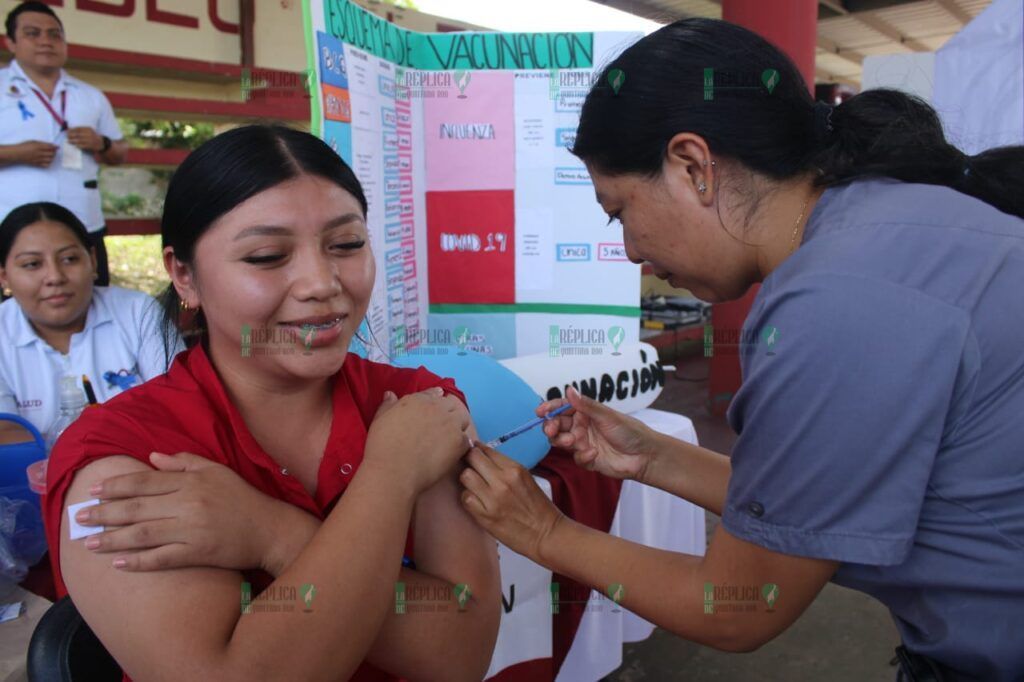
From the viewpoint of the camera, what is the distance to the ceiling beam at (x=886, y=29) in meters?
8.99

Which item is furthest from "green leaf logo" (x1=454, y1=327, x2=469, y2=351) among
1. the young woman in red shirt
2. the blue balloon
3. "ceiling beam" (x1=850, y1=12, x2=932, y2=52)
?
"ceiling beam" (x1=850, y1=12, x2=932, y2=52)

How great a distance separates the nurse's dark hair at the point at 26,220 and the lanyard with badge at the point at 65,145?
100 centimetres

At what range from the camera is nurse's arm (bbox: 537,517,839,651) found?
954 mm

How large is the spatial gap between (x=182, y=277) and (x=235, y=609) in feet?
1.73

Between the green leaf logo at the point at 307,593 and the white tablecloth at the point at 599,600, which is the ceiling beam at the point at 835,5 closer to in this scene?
the white tablecloth at the point at 599,600

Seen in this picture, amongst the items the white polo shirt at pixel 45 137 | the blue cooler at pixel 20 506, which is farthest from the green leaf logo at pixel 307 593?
the white polo shirt at pixel 45 137

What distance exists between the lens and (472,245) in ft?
9.91

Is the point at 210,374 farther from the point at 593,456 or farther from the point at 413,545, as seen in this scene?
the point at 593,456

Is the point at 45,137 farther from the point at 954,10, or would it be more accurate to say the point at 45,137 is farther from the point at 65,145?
the point at 954,10

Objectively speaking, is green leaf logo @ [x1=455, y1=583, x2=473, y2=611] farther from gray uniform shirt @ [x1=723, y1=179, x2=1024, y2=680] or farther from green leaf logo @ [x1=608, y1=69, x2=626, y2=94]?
green leaf logo @ [x1=608, y1=69, x2=626, y2=94]

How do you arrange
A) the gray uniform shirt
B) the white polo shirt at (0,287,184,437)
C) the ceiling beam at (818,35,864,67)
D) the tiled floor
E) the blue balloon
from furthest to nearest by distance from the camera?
the ceiling beam at (818,35,864,67)
the tiled floor
the white polo shirt at (0,287,184,437)
the blue balloon
the gray uniform shirt

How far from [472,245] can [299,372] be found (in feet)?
6.41

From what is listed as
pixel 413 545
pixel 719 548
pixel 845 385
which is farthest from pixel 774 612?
pixel 413 545

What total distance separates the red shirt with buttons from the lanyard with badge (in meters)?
2.56
